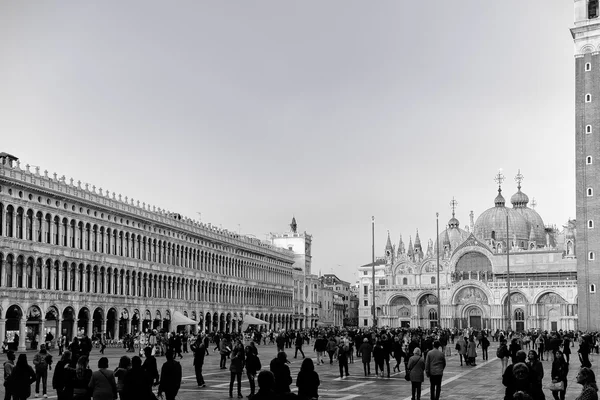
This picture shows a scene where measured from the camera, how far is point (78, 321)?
58.2 meters

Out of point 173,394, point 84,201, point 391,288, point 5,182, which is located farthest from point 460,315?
point 173,394

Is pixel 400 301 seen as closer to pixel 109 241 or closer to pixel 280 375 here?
pixel 109 241

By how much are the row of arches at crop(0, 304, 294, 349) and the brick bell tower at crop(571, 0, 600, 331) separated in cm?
3588

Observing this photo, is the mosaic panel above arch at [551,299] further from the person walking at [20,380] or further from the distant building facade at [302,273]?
the person walking at [20,380]

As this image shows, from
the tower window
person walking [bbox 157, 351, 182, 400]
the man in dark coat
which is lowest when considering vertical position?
person walking [bbox 157, 351, 182, 400]

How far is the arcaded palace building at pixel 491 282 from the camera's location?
346 feet

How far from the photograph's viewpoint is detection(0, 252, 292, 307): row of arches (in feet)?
169

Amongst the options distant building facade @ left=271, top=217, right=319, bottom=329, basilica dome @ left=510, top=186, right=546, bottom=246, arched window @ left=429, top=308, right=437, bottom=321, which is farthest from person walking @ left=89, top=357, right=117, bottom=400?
basilica dome @ left=510, top=186, right=546, bottom=246

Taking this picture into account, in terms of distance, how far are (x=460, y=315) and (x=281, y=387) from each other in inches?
4088

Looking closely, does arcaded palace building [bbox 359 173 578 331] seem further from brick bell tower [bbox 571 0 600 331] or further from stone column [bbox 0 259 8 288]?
stone column [bbox 0 259 8 288]

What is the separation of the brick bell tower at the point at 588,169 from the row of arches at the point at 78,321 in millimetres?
35883

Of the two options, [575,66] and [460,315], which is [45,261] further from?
[460,315]

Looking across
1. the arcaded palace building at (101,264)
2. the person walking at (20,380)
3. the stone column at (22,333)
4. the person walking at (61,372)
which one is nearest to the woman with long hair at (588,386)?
the person walking at (61,372)

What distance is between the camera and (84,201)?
5903 cm
